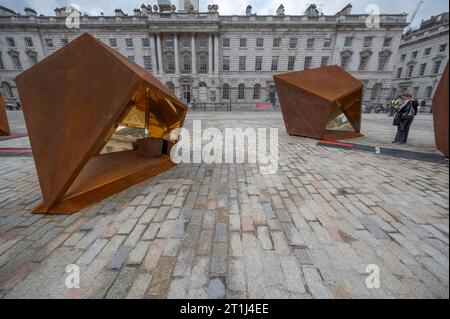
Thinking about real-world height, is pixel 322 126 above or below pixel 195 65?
below

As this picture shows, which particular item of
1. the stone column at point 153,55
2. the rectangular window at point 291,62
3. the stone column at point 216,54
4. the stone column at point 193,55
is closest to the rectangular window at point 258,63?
the rectangular window at point 291,62

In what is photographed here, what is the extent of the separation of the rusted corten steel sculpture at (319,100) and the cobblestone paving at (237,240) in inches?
158

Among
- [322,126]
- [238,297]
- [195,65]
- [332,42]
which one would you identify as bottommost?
[238,297]

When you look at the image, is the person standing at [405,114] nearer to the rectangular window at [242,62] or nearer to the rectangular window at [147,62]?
the rectangular window at [242,62]

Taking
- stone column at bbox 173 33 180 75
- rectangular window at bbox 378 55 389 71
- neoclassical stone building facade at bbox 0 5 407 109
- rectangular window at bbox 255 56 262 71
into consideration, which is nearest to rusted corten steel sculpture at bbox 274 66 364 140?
neoclassical stone building facade at bbox 0 5 407 109

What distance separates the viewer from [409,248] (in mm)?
2186

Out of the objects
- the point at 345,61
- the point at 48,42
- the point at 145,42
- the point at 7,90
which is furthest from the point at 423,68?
the point at 7,90

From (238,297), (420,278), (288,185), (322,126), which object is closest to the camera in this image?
(238,297)

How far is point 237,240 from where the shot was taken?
2.34 metres

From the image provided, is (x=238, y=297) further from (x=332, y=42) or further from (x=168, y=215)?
(x=332, y=42)

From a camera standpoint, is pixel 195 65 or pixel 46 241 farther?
pixel 195 65

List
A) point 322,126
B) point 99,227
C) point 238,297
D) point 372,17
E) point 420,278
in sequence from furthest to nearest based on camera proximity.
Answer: point 372,17 → point 322,126 → point 99,227 → point 420,278 → point 238,297

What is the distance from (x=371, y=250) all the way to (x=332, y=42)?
3924 centimetres

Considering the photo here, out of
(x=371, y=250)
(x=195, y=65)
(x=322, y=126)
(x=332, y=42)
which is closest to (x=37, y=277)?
(x=371, y=250)
